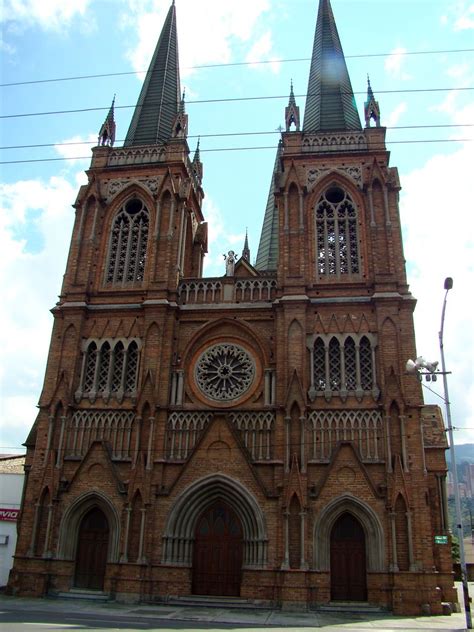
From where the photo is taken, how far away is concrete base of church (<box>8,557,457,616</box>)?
19797 mm

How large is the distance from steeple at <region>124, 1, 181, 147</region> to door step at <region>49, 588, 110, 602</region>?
21145 millimetres

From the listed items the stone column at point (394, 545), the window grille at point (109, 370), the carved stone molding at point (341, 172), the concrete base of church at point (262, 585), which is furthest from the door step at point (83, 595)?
the carved stone molding at point (341, 172)

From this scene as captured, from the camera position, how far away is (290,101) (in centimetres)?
3011

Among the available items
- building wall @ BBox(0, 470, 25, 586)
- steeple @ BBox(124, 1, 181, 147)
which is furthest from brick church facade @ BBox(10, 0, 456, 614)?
building wall @ BBox(0, 470, 25, 586)

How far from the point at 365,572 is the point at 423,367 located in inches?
339

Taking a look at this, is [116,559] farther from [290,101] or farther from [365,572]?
[290,101]

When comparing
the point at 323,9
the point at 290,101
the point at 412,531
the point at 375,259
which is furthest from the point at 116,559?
the point at 323,9

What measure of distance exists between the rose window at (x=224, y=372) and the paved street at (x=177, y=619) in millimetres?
8115

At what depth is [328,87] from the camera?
32.0 meters

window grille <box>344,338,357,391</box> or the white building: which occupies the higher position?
window grille <box>344,338,357,391</box>

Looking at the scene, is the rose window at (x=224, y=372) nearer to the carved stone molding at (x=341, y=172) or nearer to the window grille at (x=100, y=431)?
the window grille at (x=100, y=431)

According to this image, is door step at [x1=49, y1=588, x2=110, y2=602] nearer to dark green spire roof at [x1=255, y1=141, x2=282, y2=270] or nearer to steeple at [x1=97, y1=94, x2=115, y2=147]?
dark green spire roof at [x1=255, y1=141, x2=282, y2=270]

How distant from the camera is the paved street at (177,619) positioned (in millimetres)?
15133

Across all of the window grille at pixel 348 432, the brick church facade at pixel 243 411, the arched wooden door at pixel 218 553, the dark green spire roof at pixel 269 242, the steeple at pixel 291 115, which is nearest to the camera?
the brick church facade at pixel 243 411
